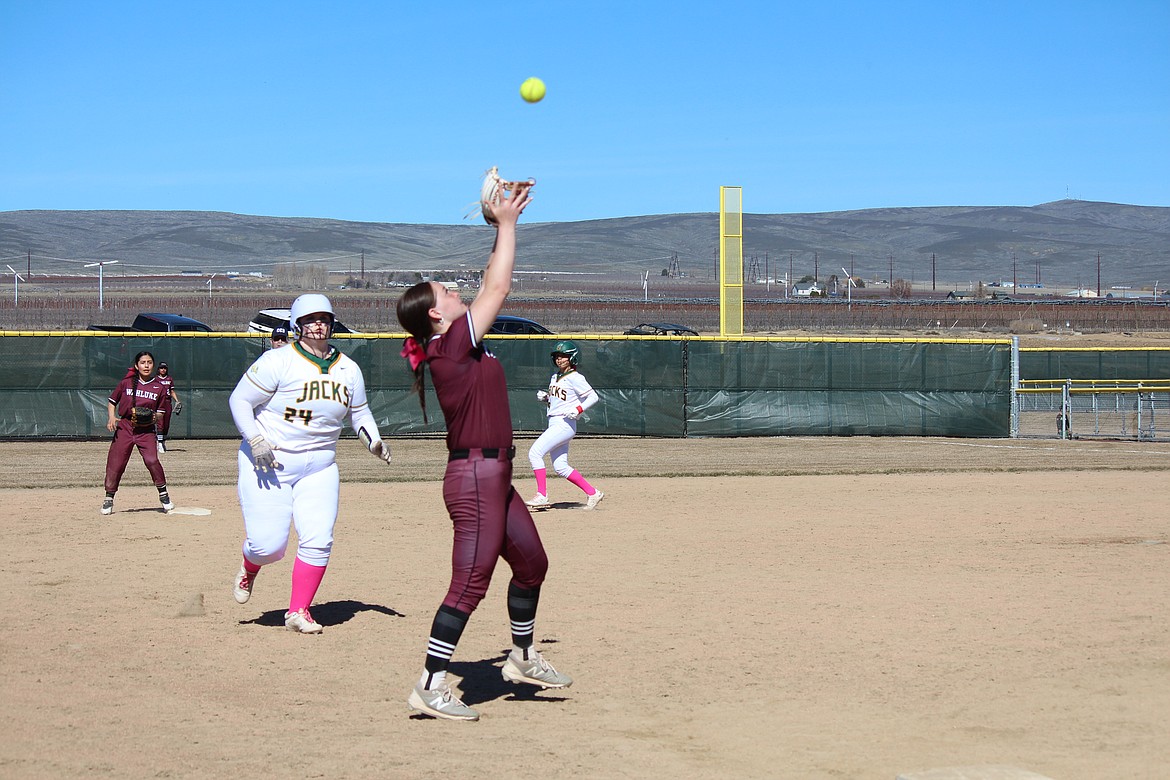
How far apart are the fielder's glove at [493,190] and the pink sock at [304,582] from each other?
9.66ft

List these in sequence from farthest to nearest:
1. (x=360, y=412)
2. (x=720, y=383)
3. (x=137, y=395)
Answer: (x=720, y=383) → (x=137, y=395) → (x=360, y=412)

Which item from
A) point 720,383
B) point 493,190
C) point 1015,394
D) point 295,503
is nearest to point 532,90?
point 493,190

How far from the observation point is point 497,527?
564 centimetres

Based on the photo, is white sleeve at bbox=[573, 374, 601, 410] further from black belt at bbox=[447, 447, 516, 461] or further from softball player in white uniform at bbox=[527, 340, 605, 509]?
black belt at bbox=[447, 447, 516, 461]

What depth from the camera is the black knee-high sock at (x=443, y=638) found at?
557cm

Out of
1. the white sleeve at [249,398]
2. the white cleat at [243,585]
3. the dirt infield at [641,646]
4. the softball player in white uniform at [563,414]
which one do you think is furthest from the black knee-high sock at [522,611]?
the softball player in white uniform at [563,414]

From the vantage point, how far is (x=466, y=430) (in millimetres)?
5602

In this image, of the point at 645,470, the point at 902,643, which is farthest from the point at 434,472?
the point at 902,643

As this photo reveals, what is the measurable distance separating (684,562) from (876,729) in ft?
15.8

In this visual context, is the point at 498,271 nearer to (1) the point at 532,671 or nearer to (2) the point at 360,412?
(1) the point at 532,671

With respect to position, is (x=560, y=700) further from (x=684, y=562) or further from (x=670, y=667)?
(x=684, y=562)

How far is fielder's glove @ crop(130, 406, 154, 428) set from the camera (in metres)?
13.0

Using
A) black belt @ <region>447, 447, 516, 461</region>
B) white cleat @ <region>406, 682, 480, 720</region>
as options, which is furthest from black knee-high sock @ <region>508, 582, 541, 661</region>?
black belt @ <region>447, 447, 516, 461</region>

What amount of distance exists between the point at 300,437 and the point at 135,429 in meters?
6.36
